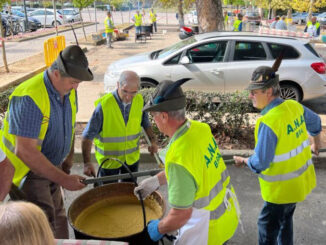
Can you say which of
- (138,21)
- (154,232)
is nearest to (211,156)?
(154,232)

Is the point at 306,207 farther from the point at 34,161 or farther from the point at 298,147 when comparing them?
the point at 34,161

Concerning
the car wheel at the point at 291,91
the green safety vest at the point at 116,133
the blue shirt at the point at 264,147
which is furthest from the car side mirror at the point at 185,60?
the blue shirt at the point at 264,147

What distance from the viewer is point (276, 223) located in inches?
113

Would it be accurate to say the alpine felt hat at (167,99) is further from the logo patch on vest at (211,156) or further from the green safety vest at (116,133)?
the green safety vest at (116,133)

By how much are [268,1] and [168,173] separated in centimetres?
3806

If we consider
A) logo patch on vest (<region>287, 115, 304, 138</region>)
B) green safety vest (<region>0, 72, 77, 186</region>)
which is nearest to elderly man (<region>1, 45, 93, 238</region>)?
green safety vest (<region>0, 72, 77, 186</region>)

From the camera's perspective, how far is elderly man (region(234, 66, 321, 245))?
2578mm

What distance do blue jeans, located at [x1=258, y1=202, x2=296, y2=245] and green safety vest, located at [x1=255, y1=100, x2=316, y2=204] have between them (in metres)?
0.10

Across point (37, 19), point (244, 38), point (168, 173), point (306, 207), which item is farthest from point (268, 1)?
point (168, 173)

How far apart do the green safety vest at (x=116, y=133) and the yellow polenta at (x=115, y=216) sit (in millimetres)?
669

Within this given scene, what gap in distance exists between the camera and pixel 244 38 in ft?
25.1

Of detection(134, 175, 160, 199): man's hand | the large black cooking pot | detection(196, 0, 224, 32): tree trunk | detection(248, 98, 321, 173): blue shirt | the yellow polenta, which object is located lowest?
the yellow polenta

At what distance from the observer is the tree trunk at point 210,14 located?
32.5 feet

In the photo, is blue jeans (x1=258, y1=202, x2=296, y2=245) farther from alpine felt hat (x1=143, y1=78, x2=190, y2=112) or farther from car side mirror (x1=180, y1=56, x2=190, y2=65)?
car side mirror (x1=180, y1=56, x2=190, y2=65)
